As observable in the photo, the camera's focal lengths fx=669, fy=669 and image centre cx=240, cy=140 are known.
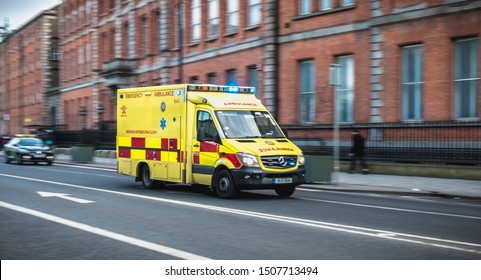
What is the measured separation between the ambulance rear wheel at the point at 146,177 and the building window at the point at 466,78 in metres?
10.3

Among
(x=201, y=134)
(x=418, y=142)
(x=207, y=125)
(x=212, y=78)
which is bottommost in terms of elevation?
(x=418, y=142)

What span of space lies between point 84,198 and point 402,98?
13.2 m

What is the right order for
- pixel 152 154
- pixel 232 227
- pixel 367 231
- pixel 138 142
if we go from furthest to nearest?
pixel 138 142, pixel 152 154, pixel 232 227, pixel 367 231

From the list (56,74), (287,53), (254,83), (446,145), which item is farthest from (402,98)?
(56,74)

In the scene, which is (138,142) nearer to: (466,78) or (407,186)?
(407,186)

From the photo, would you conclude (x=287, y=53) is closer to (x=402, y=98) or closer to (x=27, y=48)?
(x=402, y=98)

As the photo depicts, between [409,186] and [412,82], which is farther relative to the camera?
[412,82]

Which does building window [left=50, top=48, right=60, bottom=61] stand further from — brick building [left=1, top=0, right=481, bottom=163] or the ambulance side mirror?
the ambulance side mirror

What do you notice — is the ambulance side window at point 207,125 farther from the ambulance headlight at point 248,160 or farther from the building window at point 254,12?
the building window at point 254,12

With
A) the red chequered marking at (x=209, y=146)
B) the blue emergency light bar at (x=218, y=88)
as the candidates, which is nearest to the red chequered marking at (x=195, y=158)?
the red chequered marking at (x=209, y=146)

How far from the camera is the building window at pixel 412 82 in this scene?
23.1 meters

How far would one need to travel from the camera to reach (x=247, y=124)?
15.4 meters

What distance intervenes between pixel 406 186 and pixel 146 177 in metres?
7.10

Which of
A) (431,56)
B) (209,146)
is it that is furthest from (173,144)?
(431,56)
